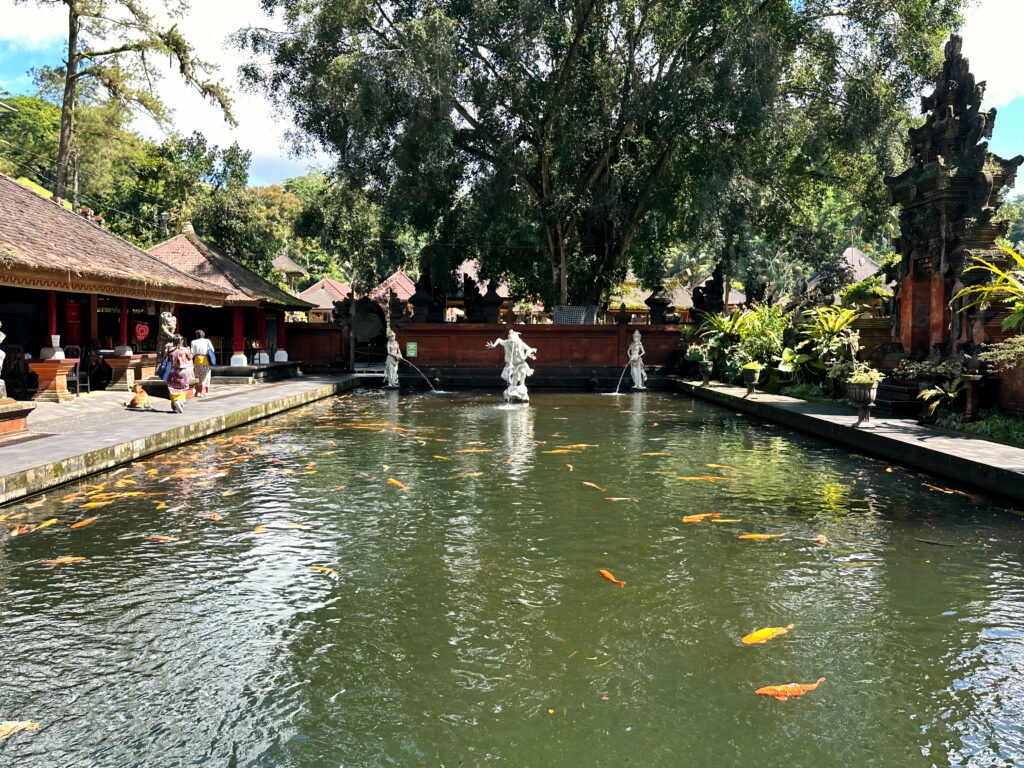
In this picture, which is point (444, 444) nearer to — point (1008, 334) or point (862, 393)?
point (862, 393)

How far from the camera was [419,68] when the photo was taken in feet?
68.1

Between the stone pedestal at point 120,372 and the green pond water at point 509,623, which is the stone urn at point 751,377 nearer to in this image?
the green pond water at point 509,623

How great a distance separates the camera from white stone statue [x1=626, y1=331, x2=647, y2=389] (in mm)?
22609

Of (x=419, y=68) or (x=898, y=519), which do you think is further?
(x=419, y=68)

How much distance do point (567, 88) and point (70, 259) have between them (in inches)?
572

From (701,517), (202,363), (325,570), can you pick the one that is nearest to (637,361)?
(202,363)

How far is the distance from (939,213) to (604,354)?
13659 millimetres

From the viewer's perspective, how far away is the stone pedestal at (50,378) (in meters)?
15.5

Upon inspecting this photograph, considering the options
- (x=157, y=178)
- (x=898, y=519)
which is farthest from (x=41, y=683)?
(x=157, y=178)

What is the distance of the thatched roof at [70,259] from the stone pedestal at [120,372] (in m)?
1.77

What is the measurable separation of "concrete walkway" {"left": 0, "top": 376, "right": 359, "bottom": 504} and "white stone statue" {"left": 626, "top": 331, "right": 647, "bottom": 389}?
30.2 feet

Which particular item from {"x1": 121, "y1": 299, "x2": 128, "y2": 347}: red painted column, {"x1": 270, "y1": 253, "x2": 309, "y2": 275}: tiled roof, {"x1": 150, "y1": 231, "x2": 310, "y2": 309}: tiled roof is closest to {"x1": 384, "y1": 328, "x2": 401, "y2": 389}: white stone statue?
{"x1": 150, "y1": 231, "x2": 310, "y2": 309}: tiled roof

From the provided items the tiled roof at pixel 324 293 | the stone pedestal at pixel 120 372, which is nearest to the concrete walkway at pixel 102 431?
the stone pedestal at pixel 120 372

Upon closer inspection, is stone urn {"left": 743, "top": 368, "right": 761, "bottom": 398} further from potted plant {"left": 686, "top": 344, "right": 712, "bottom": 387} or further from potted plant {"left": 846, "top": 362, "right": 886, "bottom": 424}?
potted plant {"left": 846, "top": 362, "right": 886, "bottom": 424}
